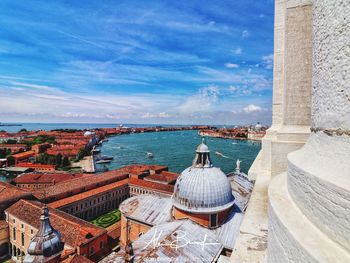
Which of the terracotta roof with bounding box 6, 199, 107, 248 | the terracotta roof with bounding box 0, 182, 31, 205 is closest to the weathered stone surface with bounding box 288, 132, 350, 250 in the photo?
the terracotta roof with bounding box 6, 199, 107, 248

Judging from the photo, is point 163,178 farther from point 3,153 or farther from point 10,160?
point 3,153

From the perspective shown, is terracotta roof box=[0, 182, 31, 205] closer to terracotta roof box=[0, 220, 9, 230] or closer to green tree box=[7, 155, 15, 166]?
terracotta roof box=[0, 220, 9, 230]

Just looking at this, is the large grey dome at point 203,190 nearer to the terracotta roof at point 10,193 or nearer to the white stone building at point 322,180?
the white stone building at point 322,180

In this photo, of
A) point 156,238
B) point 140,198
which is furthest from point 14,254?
point 156,238

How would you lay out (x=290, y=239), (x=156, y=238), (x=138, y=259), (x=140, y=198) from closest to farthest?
(x=290, y=239)
(x=138, y=259)
(x=156, y=238)
(x=140, y=198)

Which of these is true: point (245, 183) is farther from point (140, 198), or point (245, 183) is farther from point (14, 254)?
point (14, 254)

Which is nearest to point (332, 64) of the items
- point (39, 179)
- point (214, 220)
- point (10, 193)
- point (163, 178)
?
Result: point (214, 220)
